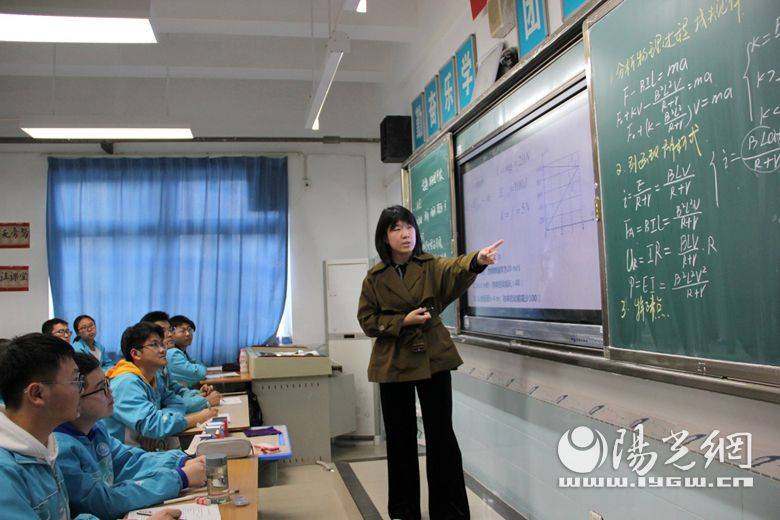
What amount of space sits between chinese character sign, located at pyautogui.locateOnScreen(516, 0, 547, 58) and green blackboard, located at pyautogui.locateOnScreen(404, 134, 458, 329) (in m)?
0.93

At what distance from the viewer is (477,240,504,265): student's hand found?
2.47 metres

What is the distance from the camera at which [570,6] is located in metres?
2.43

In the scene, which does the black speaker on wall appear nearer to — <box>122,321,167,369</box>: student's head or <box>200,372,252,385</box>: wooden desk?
<box>200,372,252,385</box>: wooden desk

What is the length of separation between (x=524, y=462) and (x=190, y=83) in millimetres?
5304

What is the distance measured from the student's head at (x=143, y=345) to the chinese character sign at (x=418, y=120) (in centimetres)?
240

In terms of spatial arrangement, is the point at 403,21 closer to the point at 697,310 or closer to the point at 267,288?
the point at 267,288

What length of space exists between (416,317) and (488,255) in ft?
1.32

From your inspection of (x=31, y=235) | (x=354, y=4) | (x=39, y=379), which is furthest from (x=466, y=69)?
(x=31, y=235)

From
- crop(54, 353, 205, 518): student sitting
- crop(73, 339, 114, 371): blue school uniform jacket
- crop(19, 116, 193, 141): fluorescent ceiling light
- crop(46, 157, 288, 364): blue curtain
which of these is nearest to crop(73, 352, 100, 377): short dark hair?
crop(54, 353, 205, 518): student sitting

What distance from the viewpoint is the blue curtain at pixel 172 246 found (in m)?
6.23

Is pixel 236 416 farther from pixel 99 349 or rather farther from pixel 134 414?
pixel 99 349

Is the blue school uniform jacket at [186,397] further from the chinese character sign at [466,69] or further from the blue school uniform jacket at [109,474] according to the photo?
the chinese character sign at [466,69]

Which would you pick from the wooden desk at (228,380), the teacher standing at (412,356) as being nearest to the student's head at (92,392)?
the teacher standing at (412,356)

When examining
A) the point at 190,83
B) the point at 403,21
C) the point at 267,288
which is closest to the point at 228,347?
the point at 267,288
